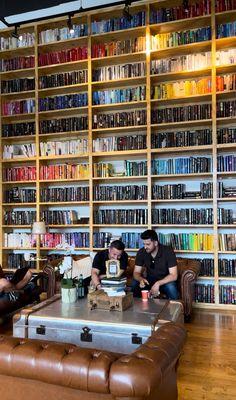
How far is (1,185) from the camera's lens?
5.31 metres

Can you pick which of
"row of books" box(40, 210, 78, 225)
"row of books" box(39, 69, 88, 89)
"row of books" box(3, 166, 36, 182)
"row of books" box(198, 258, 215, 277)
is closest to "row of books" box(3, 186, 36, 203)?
"row of books" box(3, 166, 36, 182)

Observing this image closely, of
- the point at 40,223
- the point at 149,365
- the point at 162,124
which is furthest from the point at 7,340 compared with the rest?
the point at 162,124

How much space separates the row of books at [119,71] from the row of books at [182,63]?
175 millimetres

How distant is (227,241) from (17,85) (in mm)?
3825

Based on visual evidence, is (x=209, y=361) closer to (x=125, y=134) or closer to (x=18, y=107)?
(x=125, y=134)

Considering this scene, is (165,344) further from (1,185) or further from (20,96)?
(20,96)

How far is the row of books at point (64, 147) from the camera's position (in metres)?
4.98

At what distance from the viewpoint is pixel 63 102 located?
16.6ft

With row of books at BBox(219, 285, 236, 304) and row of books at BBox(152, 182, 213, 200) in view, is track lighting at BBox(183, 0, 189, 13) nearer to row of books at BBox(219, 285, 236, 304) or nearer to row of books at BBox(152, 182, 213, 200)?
row of books at BBox(152, 182, 213, 200)

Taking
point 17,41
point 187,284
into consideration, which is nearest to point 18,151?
Result: point 17,41

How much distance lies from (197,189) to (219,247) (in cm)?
84

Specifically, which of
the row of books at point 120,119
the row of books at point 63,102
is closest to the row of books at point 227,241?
the row of books at point 120,119

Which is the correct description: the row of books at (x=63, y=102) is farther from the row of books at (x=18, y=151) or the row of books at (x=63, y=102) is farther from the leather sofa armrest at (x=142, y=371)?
the leather sofa armrest at (x=142, y=371)

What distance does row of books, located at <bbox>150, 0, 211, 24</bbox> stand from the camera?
4383mm
